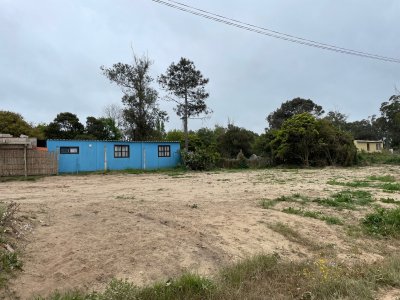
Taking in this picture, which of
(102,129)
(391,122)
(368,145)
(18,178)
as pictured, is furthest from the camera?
(391,122)

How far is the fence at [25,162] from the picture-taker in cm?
2134

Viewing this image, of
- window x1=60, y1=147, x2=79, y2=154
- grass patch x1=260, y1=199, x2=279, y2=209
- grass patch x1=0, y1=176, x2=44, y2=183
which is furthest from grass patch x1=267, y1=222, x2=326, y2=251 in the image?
window x1=60, y1=147, x2=79, y2=154

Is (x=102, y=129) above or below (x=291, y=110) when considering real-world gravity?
below

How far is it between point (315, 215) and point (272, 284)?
175 inches

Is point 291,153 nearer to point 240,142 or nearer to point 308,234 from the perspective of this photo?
point 240,142

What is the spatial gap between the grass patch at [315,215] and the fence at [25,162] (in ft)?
56.5

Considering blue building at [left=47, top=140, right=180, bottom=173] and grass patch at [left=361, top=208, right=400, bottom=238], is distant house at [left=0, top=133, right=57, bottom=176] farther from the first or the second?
grass patch at [left=361, top=208, right=400, bottom=238]

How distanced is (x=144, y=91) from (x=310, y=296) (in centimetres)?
3162

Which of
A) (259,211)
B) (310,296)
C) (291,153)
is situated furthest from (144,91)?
(310,296)

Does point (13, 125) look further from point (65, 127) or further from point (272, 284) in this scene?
point (272, 284)

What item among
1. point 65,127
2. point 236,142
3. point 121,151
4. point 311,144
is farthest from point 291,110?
point 121,151

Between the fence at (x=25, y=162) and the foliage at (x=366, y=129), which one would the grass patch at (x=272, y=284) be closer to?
the fence at (x=25, y=162)

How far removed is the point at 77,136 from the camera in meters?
44.3

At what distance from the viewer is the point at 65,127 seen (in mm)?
47062
